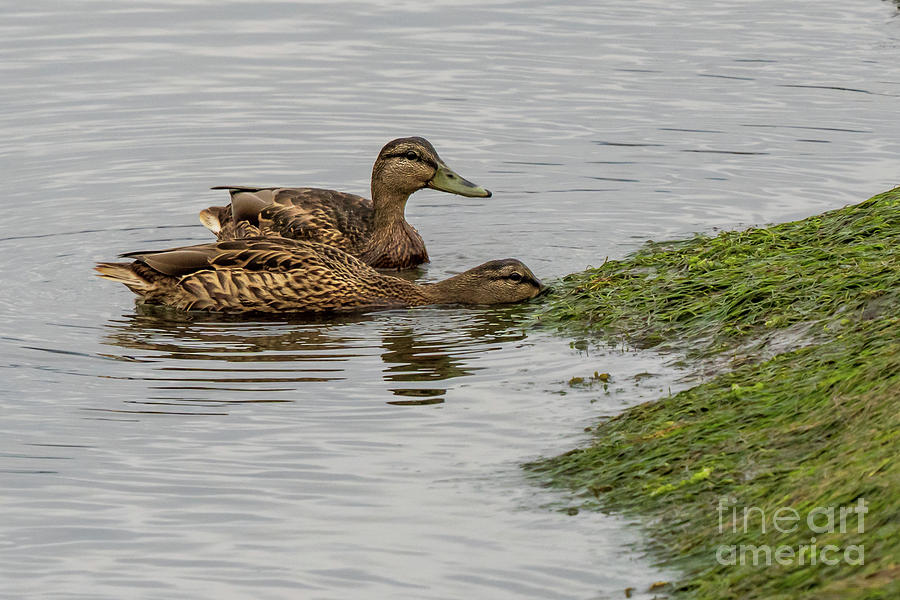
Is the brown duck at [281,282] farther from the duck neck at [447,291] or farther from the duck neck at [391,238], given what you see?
the duck neck at [391,238]

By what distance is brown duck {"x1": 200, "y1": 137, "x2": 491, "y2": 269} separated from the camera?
14.1 m

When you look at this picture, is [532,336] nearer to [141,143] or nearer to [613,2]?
[141,143]

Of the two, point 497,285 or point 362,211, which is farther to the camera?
point 362,211

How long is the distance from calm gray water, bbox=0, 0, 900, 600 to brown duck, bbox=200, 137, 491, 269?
1.79 ft

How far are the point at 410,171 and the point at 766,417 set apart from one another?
712 cm

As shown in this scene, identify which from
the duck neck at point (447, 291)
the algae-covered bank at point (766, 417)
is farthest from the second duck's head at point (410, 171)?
the algae-covered bank at point (766, 417)

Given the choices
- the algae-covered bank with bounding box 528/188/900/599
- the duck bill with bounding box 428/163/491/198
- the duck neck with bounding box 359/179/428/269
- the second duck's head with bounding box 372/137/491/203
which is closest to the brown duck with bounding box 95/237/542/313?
the algae-covered bank with bounding box 528/188/900/599

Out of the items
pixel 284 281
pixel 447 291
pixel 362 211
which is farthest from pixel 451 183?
pixel 284 281

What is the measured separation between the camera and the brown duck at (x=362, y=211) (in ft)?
46.2

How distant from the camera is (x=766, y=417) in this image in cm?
767

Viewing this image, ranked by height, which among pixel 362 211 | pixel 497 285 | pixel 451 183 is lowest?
pixel 497 285

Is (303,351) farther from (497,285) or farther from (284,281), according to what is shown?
(497,285)

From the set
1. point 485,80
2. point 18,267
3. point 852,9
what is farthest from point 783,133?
point 18,267

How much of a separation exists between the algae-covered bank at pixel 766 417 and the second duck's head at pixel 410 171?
2816 mm
